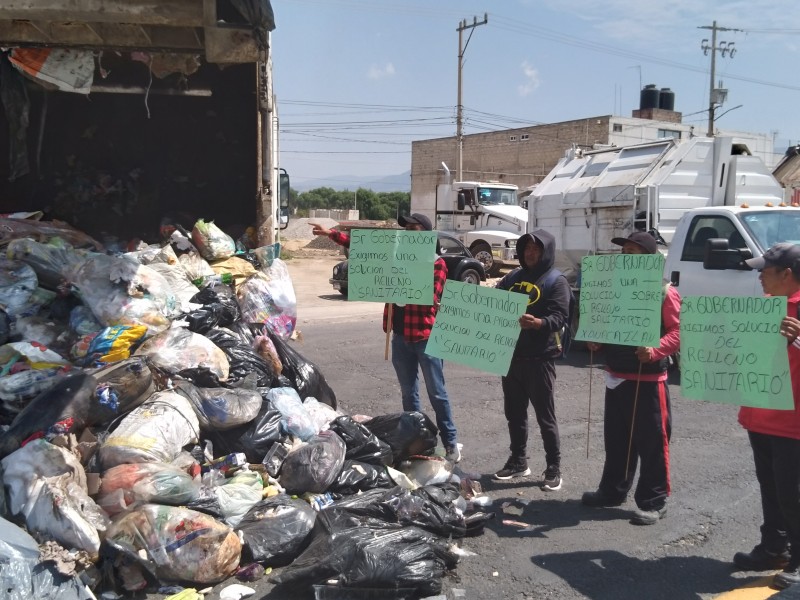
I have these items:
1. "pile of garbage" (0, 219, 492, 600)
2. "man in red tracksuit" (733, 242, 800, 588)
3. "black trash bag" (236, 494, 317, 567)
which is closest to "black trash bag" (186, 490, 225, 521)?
"pile of garbage" (0, 219, 492, 600)

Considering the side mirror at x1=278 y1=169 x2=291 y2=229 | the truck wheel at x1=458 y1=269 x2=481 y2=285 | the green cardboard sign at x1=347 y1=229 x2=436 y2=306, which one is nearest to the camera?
the green cardboard sign at x1=347 y1=229 x2=436 y2=306

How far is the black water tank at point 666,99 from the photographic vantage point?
46188 mm

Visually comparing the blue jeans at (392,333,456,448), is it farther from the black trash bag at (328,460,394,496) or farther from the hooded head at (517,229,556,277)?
the hooded head at (517,229,556,277)

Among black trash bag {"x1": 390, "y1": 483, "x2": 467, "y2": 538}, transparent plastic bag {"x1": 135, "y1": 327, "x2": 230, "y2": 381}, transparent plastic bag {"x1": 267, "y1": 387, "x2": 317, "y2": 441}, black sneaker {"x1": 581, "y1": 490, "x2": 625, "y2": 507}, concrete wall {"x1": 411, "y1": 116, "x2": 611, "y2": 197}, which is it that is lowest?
black sneaker {"x1": 581, "y1": 490, "x2": 625, "y2": 507}

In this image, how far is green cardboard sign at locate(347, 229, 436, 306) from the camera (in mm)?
4844

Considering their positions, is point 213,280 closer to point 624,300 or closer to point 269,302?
point 269,302

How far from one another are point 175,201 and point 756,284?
6130 millimetres

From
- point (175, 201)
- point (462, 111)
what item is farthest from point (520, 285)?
point (462, 111)

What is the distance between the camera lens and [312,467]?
421cm

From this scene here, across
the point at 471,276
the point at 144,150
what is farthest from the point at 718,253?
the point at 471,276

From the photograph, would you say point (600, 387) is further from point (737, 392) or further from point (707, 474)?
point (737, 392)

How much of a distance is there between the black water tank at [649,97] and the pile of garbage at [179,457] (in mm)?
45047

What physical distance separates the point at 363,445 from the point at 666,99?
4725cm

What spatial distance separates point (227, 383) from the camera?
4965mm
